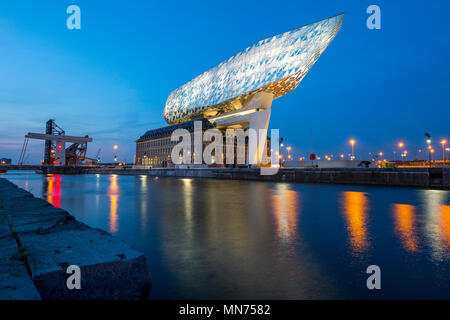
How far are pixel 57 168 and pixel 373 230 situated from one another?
75050 mm

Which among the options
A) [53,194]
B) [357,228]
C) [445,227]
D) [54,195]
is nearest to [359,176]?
[445,227]

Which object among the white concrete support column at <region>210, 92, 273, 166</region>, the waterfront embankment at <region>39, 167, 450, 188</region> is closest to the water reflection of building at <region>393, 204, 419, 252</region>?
the waterfront embankment at <region>39, 167, 450, 188</region>

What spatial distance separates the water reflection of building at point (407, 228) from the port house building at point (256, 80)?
134 feet

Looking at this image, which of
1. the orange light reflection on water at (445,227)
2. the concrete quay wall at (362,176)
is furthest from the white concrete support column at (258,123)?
the orange light reflection on water at (445,227)

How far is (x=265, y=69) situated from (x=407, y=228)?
4764 cm

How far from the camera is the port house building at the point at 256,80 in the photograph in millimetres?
45312

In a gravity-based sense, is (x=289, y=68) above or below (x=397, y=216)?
above

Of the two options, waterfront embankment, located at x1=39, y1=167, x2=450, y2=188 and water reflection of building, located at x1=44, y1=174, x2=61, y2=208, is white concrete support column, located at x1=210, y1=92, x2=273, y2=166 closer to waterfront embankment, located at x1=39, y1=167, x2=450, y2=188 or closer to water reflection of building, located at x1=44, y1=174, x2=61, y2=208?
waterfront embankment, located at x1=39, y1=167, x2=450, y2=188

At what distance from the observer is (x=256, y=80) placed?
52.3m

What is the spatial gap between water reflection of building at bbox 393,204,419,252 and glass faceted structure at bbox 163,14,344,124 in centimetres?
4077

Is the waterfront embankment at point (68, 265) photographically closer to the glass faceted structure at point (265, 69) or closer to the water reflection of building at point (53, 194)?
the water reflection of building at point (53, 194)

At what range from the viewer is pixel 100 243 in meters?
3.01
